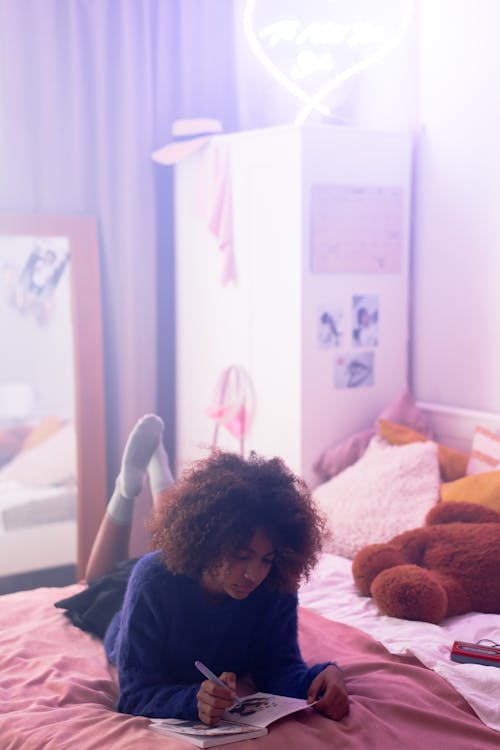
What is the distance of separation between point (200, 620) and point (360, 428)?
1.52 metres

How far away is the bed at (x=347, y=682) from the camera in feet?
4.80

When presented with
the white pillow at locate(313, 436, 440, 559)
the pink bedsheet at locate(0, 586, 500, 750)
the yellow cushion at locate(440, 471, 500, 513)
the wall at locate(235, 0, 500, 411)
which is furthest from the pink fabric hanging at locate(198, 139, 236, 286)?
the pink bedsheet at locate(0, 586, 500, 750)

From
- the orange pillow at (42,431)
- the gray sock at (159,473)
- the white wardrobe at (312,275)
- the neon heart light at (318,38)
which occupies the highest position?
the neon heart light at (318,38)

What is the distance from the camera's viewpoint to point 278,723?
148cm

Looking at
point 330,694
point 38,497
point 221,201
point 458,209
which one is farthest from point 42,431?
point 330,694

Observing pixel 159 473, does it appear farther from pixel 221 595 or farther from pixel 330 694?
pixel 330 694

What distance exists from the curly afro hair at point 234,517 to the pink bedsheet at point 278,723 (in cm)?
25

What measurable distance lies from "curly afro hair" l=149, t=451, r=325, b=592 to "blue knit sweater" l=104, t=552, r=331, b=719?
0.05 m

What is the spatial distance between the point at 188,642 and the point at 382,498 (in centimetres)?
105

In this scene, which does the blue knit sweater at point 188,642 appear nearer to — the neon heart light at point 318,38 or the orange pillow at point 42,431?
the orange pillow at point 42,431

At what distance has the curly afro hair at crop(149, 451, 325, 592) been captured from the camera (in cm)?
152

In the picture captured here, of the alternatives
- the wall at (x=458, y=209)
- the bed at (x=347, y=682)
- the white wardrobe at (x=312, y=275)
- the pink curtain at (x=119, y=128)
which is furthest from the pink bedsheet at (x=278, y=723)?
the pink curtain at (x=119, y=128)

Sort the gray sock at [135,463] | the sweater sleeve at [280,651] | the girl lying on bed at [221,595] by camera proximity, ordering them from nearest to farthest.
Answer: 1. the girl lying on bed at [221,595]
2. the sweater sleeve at [280,651]
3. the gray sock at [135,463]

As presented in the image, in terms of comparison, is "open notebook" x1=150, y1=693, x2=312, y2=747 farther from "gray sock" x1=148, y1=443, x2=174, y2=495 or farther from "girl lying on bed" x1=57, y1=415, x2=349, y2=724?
"gray sock" x1=148, y1=443, x2=174, y2=495
